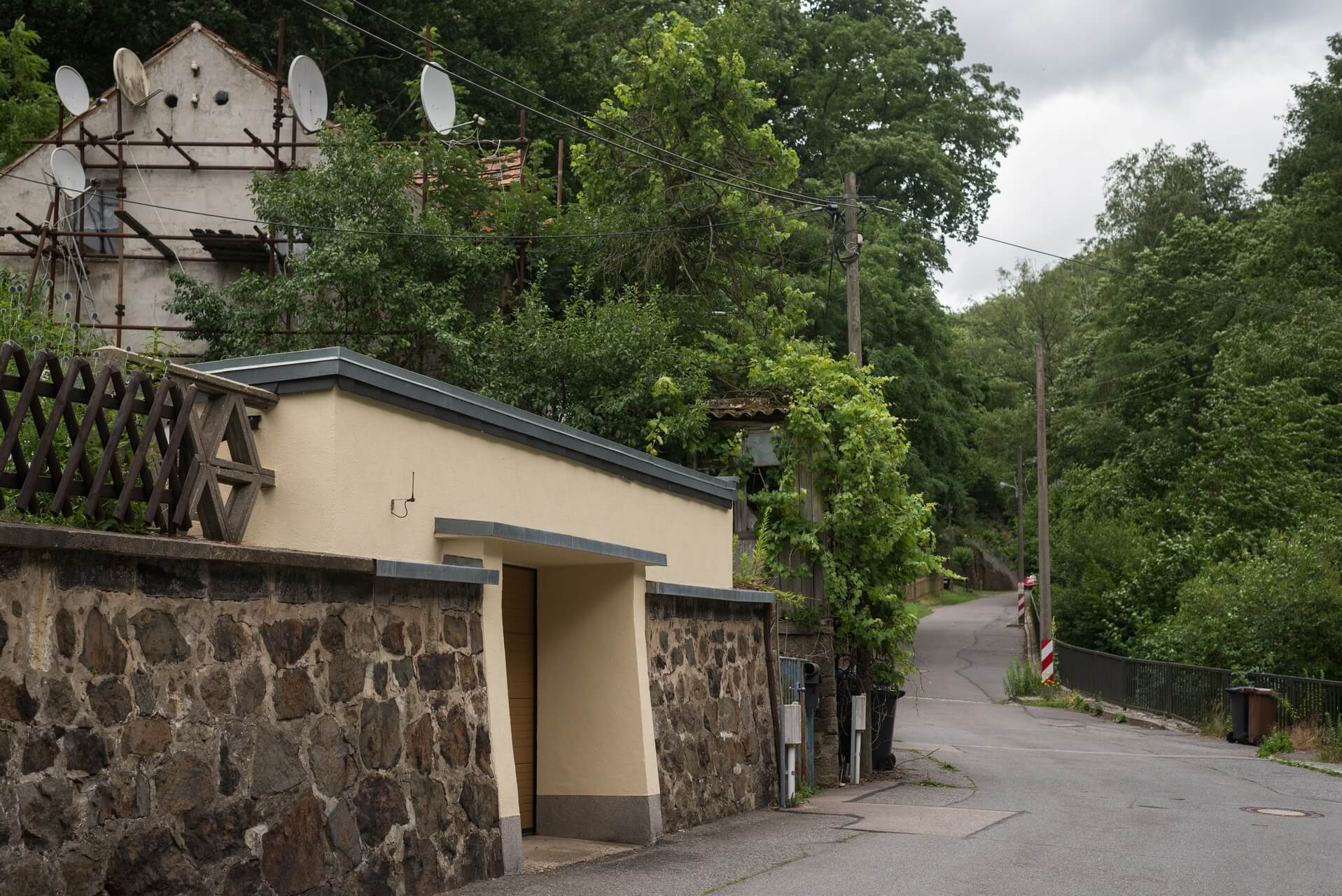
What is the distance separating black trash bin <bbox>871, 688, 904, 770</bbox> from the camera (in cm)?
1853

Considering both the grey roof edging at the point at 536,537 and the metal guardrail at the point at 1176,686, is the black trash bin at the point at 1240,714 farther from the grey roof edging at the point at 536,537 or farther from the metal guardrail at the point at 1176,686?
the grey roof edging at the point at 536,537

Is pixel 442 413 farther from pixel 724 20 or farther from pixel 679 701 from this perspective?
pixel 724 20

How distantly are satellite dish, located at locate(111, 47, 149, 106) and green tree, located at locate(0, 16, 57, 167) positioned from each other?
5051 millimetres

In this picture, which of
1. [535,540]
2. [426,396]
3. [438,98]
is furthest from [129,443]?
[438,98]

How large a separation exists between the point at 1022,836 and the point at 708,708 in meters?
3.18

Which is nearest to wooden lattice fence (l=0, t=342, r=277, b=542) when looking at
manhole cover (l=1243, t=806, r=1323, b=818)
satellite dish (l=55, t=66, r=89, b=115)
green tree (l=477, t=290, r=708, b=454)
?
manhole cover (l=1243, t=806, r=1323, b=818)

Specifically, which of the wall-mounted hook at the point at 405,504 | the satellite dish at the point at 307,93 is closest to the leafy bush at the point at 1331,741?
the wall-mounted hook at the point at 405,504

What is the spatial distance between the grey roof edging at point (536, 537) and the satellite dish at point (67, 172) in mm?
17049

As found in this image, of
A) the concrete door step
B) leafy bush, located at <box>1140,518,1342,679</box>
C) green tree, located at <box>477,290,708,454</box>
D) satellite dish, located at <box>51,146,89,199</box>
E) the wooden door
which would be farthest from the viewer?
leafy bush, located at <box>1140,518,1342,679</box>

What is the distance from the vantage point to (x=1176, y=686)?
30.0 meters

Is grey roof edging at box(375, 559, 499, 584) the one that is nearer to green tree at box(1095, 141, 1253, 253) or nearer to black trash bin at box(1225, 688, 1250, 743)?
black trash bin at box(1225, 688, 1250, 743)

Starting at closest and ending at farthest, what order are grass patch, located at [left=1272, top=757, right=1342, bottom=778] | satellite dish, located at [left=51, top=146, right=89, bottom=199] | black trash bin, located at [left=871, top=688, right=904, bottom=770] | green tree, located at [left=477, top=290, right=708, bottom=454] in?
black trash bin, located at [left=871, top=688, right=904, bottom=770] < grass patch, located at [left=1272, top=757, right=1342, bottom=778] < green tree, located at [left=477, top=290, right=708, bottom=454] < satellite dish, located at [left=51, top=146, right=89, bottom=199]

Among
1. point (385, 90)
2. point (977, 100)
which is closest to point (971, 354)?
point (977, 100)

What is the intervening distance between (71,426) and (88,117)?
2304 centimetres
